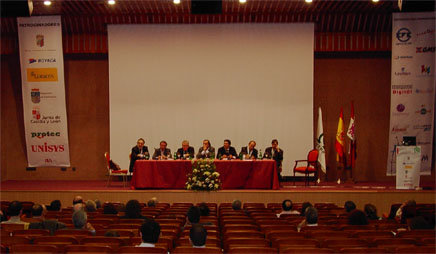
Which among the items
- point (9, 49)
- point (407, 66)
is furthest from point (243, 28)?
point (9, 49)

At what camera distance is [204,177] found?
402 inches

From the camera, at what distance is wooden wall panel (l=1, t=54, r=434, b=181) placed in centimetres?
1370

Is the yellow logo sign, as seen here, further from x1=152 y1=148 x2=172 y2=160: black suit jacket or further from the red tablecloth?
the red tablecloth

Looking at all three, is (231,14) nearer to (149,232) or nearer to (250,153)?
(250,153)

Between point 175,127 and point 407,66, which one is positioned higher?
point 407,66

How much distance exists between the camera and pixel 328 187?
11406mm

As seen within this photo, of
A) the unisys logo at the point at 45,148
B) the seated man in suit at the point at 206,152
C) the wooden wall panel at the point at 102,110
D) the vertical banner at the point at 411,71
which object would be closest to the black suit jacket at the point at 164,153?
the seated man in suit at the point at 206,152

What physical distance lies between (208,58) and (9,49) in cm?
562

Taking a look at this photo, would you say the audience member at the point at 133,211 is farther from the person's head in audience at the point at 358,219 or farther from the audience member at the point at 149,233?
the person's head in audience at the point at 358,219

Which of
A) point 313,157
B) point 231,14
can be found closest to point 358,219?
point 313,157

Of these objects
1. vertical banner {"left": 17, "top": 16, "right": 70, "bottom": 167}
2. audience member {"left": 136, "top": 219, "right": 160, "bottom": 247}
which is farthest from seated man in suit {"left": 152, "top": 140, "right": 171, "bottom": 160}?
→ audience member {"left": 136, "top": 219, "right": 160, "bottom": 247}

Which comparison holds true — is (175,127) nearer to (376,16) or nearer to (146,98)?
(146,98)

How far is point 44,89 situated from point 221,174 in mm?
5163

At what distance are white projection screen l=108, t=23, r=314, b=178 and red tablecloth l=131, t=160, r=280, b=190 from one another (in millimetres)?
2448
